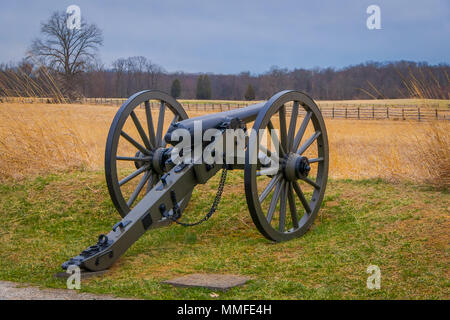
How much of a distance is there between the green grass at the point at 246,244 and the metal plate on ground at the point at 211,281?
7 centimetres

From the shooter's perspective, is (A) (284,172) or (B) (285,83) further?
(B) (285,83)

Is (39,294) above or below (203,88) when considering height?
below

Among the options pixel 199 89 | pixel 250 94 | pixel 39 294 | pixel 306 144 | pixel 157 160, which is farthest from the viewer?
pixel 199 89

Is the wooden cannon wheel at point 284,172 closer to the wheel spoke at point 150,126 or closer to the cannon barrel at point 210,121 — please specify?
the cannon barrel at point 210,121

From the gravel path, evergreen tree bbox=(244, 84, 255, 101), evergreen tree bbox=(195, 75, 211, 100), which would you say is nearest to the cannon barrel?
the gravel path

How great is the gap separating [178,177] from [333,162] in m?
5.83

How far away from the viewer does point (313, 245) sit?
6156 mm

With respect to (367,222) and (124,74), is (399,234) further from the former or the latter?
(124,74)

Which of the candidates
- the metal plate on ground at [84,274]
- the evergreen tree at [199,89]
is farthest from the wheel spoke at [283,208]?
the evergreen tree at [199,89]

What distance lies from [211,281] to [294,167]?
2081 mm

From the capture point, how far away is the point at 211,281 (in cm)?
496

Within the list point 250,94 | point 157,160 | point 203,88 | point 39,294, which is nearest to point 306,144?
point 157,160

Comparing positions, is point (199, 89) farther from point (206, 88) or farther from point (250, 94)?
point (250, 94)

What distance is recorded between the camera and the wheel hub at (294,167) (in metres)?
6.57
